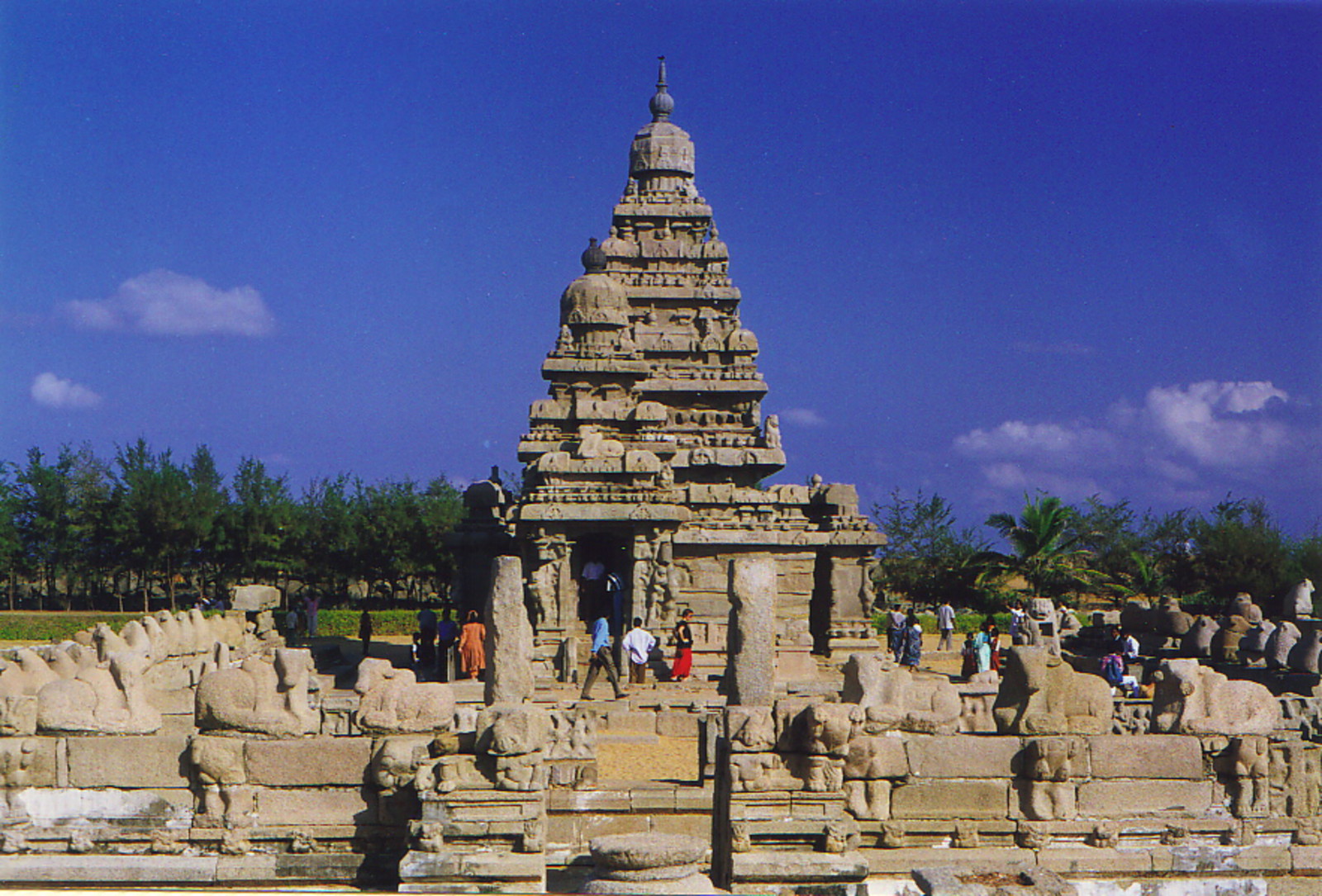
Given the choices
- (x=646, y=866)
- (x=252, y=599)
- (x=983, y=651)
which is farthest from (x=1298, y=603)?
(x=252, y=599)

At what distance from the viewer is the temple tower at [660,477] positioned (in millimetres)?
22375

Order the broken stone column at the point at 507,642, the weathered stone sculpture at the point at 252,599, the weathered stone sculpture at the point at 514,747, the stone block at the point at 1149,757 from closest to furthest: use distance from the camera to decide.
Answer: the weathered stone sculpture at the point at 514,747
the stone block at the point at 1149,757
the broken stone column at the point at 507,642
the weathered stone sculpture at the point at 252,599

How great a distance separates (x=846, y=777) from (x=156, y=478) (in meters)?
33.2

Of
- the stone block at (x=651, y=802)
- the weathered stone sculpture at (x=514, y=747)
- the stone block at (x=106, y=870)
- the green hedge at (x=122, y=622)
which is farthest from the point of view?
the green hedge at (x=122, y=622)

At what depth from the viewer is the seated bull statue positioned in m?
11.4

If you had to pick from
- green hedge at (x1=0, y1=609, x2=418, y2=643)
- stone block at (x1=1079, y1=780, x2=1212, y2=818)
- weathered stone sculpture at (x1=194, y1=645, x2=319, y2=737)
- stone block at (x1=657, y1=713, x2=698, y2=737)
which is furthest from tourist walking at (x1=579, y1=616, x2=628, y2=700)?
green hedge at (x1=0, y1=609, x2=418, y2=643)

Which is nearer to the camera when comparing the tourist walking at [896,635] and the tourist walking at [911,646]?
the tourist walking at [911,646]

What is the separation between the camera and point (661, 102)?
1516 inches

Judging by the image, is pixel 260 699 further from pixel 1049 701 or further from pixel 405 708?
pixel 1049 701

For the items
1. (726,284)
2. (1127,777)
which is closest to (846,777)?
(1127,777)

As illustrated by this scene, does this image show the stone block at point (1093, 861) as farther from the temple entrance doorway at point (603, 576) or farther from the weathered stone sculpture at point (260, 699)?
the temple entrance doorway at point (603, 576)

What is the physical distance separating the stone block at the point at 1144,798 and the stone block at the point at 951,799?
0.68 meters

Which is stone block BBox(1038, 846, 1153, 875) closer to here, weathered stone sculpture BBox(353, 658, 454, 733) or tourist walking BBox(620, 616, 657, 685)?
weathered stone sculpture BBox(353, 658, 454, 733)

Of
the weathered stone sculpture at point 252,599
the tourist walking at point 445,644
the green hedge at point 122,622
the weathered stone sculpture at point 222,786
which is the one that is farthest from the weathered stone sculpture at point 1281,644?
the weathered stone sculpture at point 252,599
